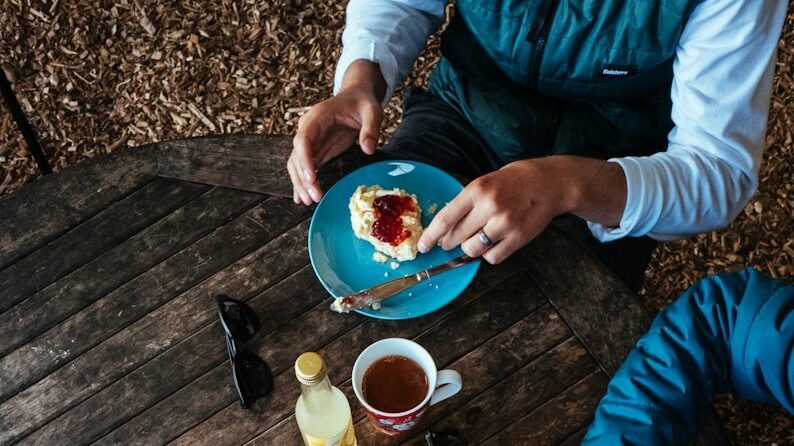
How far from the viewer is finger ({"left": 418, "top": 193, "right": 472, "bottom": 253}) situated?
123 centimetres

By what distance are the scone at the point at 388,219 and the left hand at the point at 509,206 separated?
0.08 metres

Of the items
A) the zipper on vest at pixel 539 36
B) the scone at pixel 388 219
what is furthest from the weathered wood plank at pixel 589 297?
the zipper on vest at pixel 539 36

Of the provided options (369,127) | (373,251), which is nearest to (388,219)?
(373,251)

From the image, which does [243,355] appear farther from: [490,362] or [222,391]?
[490,362]

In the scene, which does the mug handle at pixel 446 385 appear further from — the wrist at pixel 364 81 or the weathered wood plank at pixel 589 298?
the wrist at pixel 364 81

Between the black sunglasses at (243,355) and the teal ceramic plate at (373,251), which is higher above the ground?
the teal ceramic plate at (373,251)

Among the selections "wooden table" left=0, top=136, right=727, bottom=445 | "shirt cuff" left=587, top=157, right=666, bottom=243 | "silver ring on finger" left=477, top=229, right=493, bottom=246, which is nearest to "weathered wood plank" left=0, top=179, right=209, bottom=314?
"wooden table" left=0, top=136, right=727, bottom=445

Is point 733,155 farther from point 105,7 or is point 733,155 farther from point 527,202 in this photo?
point 105,7

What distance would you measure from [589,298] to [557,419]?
0.23 meters

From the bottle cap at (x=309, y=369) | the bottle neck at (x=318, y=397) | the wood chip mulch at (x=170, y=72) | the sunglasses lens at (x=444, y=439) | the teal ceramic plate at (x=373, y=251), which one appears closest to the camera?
the bottle cap at (x=309, y=369)

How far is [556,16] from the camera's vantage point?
134 cm

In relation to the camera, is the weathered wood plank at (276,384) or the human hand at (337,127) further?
the human hand at (337,127)

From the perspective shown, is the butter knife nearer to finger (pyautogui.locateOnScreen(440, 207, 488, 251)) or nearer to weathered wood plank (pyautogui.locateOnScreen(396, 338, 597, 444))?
finger (pyautogui.locateOnScreen(440, 207, 488, 251))

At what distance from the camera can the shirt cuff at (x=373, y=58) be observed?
58.1 inches
